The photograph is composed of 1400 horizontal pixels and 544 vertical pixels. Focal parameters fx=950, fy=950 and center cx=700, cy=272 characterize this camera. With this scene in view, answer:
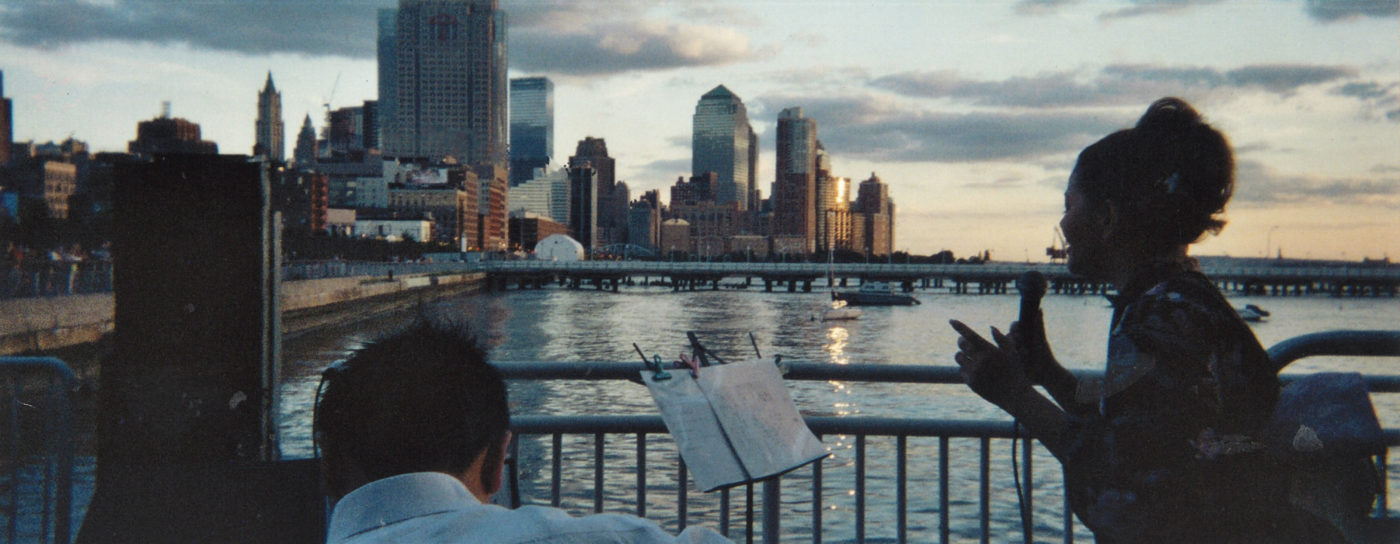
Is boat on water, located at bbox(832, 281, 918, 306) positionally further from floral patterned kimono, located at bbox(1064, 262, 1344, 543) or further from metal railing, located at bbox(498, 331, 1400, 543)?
floral patterned kimono, located at bbox(1064, 262, 1344, 543)

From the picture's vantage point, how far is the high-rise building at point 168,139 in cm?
237

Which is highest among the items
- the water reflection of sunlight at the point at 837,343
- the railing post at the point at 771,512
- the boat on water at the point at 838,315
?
the railing post at the point at 771,512

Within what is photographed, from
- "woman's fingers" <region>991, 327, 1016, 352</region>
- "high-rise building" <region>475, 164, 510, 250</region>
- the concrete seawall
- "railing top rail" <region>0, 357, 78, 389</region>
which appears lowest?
the concrete seawall

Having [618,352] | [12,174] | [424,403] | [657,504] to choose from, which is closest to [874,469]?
[657,504]

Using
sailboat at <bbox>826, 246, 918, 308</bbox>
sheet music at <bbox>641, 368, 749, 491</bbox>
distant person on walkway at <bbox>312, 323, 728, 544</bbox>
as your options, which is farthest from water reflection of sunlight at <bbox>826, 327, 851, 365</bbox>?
distant person on walkway at <bbox>312, 323, 728, 544</bbox>

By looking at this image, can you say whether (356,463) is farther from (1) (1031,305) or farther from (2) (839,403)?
(2) (839,403)

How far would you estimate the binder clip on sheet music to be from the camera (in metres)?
1.90

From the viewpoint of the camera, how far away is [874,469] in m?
15.1

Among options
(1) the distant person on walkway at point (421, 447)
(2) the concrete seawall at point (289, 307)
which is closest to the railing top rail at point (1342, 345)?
(1) the distant person on walkway at point (421, 447)

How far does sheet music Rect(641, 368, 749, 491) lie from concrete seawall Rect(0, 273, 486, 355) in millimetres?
2206

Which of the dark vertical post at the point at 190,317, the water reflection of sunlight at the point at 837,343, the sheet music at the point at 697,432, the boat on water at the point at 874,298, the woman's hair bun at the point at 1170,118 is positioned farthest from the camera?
the boat on water at the point at 874,298

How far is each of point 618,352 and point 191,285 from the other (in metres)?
30.7

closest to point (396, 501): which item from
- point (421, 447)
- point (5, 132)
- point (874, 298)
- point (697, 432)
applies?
point (421, 447)

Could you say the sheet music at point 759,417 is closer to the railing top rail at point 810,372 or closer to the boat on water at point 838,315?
the railing top rail at point 810,372
